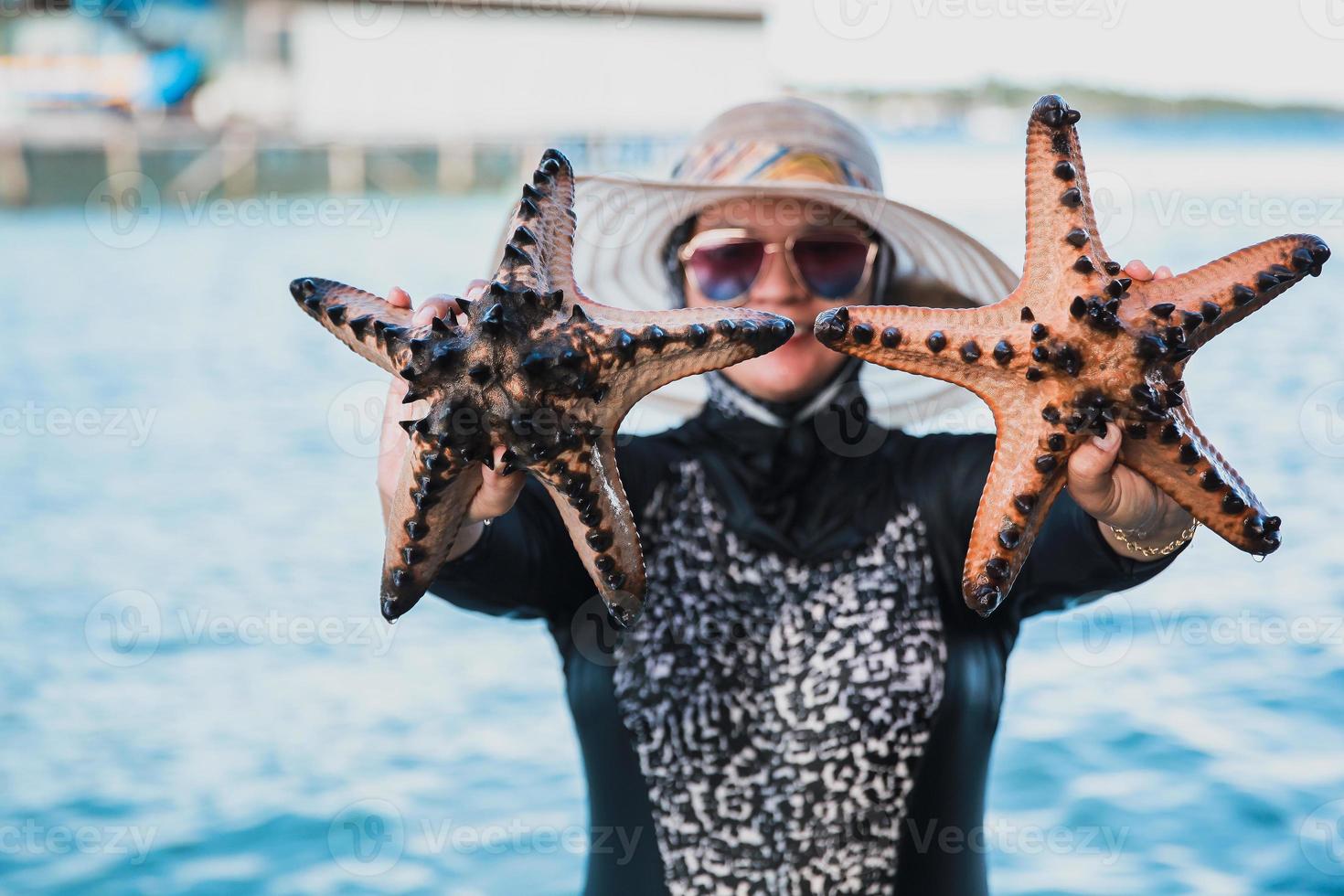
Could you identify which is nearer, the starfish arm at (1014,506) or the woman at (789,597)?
the starfish arm at (1014,506)

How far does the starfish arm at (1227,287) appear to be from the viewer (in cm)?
179

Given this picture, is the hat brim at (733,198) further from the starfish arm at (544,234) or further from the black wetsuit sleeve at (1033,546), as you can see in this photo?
the starfish arm at (544,234)

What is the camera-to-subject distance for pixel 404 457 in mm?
1885

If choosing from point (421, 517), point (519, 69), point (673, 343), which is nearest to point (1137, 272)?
point (673, 343)

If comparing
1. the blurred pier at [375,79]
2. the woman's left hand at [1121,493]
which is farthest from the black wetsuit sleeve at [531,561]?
the blurred pier at [375,79]

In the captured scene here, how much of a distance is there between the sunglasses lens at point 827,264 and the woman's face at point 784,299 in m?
0.02

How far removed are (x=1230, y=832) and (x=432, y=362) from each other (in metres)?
5.70

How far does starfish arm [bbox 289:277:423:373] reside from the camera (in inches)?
71.5

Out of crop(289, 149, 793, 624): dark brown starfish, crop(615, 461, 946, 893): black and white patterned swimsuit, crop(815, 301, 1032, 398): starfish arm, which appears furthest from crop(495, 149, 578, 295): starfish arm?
crop(615, 461, 946, 893): black and white patterned swimsuit

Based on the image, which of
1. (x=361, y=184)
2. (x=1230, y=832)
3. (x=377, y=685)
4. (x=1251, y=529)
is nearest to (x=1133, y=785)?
(x=1230, y=832)

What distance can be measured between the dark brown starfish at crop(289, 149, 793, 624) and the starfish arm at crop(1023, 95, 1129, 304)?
1.33 ft

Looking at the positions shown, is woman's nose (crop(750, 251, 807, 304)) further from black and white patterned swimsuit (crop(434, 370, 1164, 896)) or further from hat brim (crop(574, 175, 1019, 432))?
black and white patterned swimsuit (crop(434, 370, 1164, 896))

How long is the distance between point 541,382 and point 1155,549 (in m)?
1.07

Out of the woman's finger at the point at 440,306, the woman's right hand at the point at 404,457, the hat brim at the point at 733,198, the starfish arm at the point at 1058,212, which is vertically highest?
the hat brim at the point at 733,198
